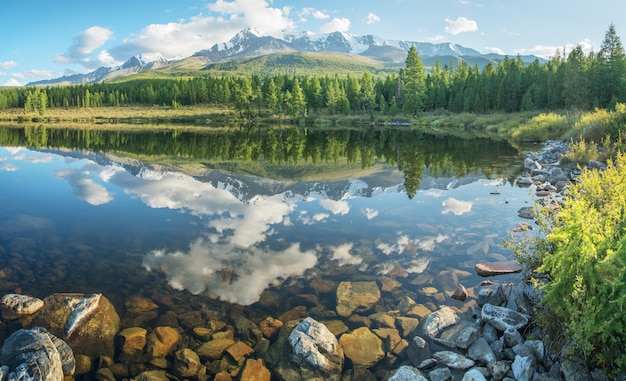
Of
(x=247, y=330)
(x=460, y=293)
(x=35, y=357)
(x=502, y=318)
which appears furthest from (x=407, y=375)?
(x=35, y=357)

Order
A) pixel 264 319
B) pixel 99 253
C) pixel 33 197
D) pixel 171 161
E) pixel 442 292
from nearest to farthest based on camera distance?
pixel 264 319, pixel 442 292, pixel 99 253, pixel 33 197, pixel 171 161

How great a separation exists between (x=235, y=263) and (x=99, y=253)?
12.9ft

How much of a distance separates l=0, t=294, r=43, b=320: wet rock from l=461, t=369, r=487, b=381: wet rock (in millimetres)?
7830

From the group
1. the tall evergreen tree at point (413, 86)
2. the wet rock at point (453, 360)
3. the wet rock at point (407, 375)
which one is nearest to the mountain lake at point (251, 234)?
the wet rock at point (453, 360)

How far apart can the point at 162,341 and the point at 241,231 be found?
6.06 metres

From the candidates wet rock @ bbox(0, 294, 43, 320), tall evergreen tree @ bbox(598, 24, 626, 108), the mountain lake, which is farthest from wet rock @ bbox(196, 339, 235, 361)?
tall evergreen tree @ bbox(598, 24, 626, 108)

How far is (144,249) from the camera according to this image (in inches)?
441

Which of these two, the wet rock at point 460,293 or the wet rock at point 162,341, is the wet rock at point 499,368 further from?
the wet rock at point 162,341

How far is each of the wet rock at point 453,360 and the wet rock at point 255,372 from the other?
8.75 feet

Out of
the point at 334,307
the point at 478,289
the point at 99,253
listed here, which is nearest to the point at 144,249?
the point at 99,253

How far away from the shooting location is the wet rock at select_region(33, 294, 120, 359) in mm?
6938

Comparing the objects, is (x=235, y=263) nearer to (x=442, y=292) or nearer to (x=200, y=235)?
(x=200, y=235)

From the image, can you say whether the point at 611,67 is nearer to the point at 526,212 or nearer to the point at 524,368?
the point at 526,212

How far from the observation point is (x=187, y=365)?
6.32 m
